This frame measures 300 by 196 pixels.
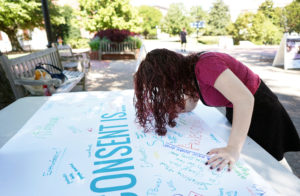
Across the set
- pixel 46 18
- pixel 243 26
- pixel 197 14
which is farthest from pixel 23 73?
pixel 197 14

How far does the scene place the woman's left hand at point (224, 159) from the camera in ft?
3.36

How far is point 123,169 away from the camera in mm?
1038

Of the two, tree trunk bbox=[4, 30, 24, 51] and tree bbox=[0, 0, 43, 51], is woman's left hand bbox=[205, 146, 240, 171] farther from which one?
tree trunk bbox=[4, 30, 24, 51]

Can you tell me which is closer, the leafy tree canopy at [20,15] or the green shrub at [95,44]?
the green shrub at [95,44]

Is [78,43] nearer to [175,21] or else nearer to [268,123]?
[268,123]

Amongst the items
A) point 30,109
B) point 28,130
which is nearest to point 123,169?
point 28,130

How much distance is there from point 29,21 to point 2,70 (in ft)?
51.0

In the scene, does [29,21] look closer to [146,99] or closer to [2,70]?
[2,70]

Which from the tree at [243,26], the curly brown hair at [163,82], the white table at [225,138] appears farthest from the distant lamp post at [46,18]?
the tree at [243,26]

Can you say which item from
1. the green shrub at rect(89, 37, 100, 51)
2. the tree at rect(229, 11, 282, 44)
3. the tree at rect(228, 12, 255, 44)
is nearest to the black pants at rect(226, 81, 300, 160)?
the green shrub at rect(89, 37, 100, 51)

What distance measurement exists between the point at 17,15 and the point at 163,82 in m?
16.2

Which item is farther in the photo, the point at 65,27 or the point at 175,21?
the point at 175,21

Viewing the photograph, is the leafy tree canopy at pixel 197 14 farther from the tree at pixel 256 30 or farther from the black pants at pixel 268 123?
the black pants at pixel 268 123

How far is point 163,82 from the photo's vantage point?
3.81 feet
